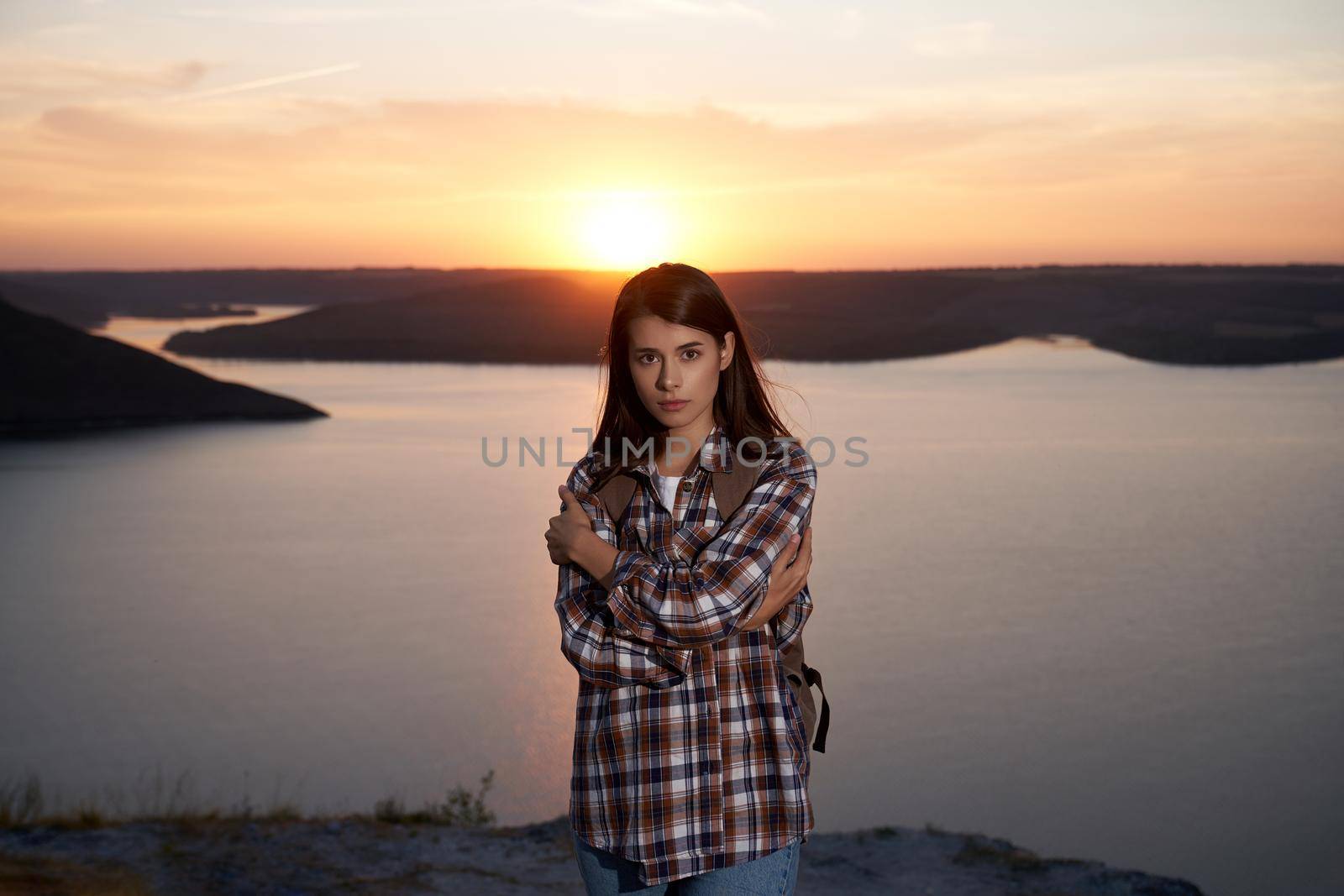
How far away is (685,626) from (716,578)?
0.07 metres

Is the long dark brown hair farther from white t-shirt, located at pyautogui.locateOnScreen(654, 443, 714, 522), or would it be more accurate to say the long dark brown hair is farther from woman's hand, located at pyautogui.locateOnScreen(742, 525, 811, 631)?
woman's hand, located at pyautogui.locateOnScreen(742, 525, 811, 631)

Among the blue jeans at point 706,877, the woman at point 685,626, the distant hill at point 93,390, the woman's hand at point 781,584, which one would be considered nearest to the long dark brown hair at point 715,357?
the woman at point 685,626

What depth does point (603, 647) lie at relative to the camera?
153 centimetres

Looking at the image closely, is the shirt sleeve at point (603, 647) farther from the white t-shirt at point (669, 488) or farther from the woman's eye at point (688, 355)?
the woman's eye at point (688, 355)

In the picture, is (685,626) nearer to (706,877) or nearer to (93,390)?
(706,877)

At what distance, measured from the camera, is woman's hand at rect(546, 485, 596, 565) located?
1551mm

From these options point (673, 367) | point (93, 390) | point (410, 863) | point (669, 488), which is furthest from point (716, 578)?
point (93, 390)

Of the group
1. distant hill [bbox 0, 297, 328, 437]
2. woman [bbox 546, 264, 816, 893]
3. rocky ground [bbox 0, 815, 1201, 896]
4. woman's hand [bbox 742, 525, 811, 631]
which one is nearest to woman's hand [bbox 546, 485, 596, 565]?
woman [bbox 546, 264, 816, 893]

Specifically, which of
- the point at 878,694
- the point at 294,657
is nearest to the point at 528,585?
the point at 294,657

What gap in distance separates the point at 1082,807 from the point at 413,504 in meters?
9.17

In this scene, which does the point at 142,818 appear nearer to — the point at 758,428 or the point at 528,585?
the point at 758,428

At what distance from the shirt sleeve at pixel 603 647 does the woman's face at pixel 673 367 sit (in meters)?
0.20

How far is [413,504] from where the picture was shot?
13641mm

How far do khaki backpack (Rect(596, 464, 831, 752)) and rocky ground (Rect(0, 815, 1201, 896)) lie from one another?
2.32m
